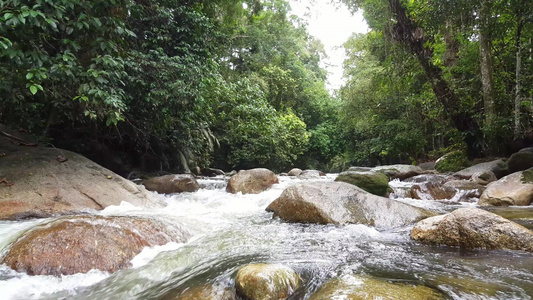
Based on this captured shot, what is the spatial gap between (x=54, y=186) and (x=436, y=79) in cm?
1034

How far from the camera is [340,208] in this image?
450 cm

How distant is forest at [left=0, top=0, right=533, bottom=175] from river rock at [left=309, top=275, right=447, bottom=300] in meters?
3.83

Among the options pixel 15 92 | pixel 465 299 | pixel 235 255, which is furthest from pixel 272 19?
pixel 465 299

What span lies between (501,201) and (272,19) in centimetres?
1297

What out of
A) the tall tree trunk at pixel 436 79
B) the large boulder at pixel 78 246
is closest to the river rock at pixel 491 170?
the tall tree trunk at pixel 436 79

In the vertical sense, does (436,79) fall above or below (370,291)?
above

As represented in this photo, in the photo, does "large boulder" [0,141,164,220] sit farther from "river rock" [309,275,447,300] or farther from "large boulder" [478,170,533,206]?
"large boulder" [478,170,533,206]

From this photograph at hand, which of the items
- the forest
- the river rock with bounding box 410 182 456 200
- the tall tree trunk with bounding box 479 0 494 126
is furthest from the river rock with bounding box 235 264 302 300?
the tall tree trunk with bounding box 479 0 494 126

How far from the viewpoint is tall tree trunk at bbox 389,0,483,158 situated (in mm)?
8603

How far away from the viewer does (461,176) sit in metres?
7.94

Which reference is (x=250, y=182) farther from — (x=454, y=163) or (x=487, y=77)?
(x=454, y=163)

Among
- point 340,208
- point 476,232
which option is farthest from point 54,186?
point 476,232

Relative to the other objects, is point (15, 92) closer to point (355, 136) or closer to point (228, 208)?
point (228, 208)

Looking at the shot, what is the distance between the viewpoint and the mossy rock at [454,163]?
1005cm
